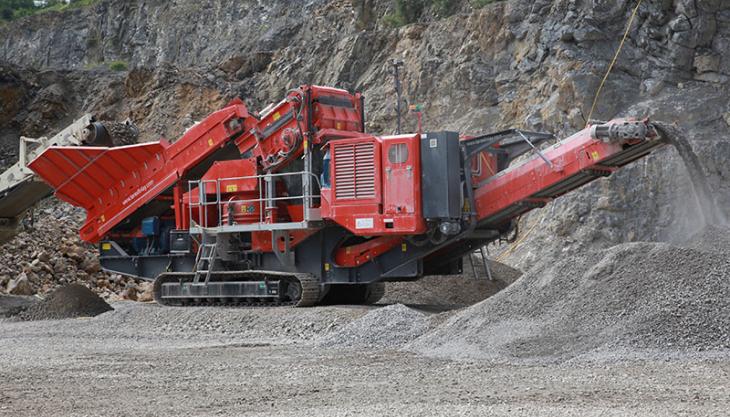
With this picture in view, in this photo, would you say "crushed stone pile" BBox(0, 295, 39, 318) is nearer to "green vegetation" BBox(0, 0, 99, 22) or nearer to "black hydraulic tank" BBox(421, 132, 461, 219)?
"black hydraulic tank" BBox(421, 132, 461, 219)

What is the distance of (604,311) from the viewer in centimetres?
928

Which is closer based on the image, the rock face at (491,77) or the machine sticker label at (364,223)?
the machine sticker label at (364,223)

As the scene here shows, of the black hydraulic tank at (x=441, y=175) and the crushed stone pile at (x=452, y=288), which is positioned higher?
the black hydraulic tank at (x=441, y=175)

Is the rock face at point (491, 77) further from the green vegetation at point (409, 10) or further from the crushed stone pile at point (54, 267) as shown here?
the crushed stone pile at point (54, 267)

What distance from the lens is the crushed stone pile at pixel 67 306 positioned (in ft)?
50.2

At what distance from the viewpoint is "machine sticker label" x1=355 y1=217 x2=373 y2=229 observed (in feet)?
43.4

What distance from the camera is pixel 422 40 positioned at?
24.5m

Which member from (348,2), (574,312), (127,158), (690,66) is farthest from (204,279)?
(348,2)

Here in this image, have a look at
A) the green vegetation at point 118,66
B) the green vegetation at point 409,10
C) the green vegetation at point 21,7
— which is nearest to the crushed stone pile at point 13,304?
the green vegetation at point 409,10

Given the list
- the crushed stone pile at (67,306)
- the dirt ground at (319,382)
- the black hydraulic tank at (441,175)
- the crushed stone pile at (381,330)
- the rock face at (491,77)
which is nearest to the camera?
the dirt ground at (319,382)

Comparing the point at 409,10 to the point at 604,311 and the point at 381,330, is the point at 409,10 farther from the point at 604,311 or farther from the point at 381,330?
the point at 604,311

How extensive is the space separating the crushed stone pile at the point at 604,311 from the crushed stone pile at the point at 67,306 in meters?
7.12

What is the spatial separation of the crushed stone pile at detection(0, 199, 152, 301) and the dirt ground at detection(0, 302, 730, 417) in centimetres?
836

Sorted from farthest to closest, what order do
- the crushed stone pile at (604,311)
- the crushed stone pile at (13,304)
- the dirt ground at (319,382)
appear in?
the crushed stone pile at (13,304)
the crushed stone pile at (604,311)
the dirt ground at (319,382)
